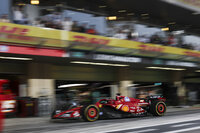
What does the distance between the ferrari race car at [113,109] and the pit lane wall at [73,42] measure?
3.87 metres

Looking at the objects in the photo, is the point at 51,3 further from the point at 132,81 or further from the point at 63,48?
the point at 132,81

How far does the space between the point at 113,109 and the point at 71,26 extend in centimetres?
596

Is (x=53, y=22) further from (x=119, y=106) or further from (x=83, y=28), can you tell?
(x=119, y=106)

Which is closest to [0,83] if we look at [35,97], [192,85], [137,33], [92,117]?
[92,117]

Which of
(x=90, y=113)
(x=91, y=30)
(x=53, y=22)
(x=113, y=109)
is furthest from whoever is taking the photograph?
(x=91, y=30)

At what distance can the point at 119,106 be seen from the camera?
1110cm

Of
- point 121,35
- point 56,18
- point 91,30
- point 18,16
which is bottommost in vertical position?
point 121,35

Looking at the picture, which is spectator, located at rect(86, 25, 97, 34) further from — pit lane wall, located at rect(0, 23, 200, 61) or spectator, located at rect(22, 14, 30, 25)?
spectator, located at rect(22, 14, 30, 25)

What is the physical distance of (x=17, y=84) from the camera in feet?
48.0

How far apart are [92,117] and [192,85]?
64.7 ft

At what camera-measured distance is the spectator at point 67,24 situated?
46.8 feet

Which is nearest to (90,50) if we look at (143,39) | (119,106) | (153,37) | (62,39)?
(62,39)

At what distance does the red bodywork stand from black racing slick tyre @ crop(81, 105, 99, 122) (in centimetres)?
26

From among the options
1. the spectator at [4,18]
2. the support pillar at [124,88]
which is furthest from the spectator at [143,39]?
the spectator at [4,18]
